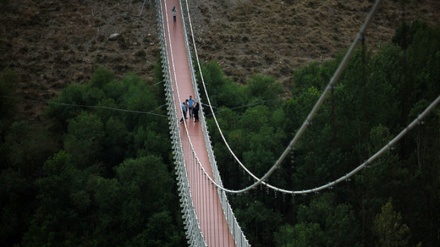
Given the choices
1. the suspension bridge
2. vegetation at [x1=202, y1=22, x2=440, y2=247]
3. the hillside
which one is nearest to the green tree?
vegetation at [x1=202, y1=22, x2=440, y2=247]

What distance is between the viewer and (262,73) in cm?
4359

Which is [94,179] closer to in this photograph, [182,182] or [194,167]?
[194,167]

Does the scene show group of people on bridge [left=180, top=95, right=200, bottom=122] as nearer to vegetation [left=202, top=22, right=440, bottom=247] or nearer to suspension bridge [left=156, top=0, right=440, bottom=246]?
suspension bridge [left=156, top=0, right=440, bottom=246]

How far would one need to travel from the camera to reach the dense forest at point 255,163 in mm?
29578

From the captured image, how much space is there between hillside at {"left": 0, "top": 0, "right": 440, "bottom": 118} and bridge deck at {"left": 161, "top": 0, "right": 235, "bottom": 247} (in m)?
5.31

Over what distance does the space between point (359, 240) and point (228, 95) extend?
405 inches

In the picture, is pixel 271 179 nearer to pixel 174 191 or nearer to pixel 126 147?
pixel 174 191

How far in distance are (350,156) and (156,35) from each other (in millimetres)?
15932

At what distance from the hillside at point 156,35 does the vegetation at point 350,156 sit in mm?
7453

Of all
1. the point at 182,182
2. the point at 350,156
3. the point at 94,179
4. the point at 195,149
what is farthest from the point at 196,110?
the point at 94,179

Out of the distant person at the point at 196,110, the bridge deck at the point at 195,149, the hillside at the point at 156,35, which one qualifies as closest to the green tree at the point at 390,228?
the bridge deck at the point at 195,149

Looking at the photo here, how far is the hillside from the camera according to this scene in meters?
43.7

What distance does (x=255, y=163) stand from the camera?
32594 millimetres

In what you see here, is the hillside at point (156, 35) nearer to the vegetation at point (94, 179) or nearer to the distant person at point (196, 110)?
the vegetation at point (94, 179)
